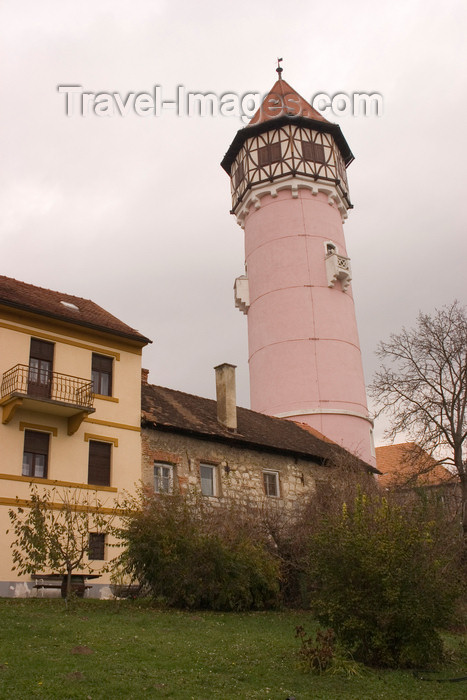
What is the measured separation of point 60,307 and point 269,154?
67.1ft

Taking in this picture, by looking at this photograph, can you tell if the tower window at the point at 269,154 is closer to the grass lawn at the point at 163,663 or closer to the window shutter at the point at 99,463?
the window shutter at the point at 99,463

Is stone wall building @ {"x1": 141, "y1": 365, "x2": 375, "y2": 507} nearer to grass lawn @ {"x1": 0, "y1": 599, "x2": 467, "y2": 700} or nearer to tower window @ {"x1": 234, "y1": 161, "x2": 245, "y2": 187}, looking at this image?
grass lawn @ {"x1": 0, "y1": 599, "x2": 467, "y2": 700}

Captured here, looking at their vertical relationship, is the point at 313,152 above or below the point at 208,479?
above

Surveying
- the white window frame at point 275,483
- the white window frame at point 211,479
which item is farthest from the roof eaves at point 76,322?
the white window frame at point 275,483

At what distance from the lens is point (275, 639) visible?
12.9 m

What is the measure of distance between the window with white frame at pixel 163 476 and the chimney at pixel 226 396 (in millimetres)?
3489

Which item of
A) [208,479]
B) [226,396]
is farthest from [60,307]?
[208,479]

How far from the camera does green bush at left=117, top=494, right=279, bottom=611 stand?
642 inches

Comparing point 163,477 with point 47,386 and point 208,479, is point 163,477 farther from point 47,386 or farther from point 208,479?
point 47,386

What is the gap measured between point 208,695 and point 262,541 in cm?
1035

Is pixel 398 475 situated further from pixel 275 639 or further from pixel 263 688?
pixel 263 688

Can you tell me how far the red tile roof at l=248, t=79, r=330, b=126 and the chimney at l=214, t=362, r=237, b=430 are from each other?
62.3ft

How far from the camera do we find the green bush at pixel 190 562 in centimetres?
1630

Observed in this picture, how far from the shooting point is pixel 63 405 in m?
19.8
